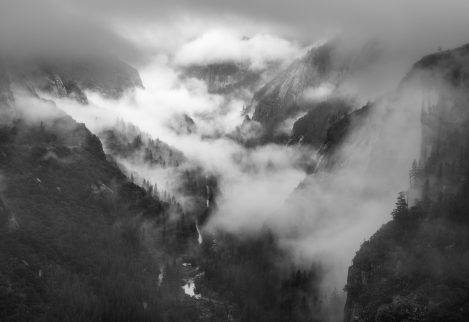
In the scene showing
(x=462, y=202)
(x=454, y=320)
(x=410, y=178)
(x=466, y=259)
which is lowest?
(x=454, y=320)

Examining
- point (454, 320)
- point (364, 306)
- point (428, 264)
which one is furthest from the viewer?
point (364, 306)

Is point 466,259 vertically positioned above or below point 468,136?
below

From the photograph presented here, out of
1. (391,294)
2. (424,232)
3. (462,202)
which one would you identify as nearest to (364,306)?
(391,294)

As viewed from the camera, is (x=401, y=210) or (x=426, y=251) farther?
Answer: (x=401, y=210)

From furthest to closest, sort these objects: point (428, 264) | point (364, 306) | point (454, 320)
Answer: point (364, 306) < point (428, 264) < point (454, 320)

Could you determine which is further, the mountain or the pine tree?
the pine tree

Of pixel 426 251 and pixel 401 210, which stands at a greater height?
pixel 401 210

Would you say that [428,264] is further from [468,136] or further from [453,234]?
[468,136]

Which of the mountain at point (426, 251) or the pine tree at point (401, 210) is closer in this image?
the mountain at point (426, 251)
